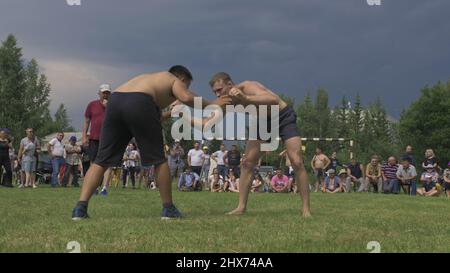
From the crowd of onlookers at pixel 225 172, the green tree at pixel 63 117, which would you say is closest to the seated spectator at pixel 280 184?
the crowd of onlookers at pixel 225 172

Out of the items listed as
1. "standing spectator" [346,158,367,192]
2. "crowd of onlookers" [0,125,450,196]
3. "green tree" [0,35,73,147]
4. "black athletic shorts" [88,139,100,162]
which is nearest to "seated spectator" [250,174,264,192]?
"crowd of onlookers" [0,125,450,196]

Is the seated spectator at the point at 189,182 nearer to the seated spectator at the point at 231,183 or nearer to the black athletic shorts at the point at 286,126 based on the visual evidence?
the seated spectator at the point at 231,183

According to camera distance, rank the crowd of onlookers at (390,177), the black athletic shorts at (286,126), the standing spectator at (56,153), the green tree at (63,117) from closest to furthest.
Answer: the black athletic shorts at (286,126), the standing spectator at (56,153), the crowd of onlookers at (390,177), the green tree at (63,117)

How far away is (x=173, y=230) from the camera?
466cm

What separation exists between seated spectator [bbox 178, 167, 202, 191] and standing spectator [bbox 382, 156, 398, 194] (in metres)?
6.57

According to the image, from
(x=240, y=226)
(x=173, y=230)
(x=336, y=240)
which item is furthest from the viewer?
(x=240, y=226)

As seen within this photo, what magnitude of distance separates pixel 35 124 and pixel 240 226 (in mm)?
49046

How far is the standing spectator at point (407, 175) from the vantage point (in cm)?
1803

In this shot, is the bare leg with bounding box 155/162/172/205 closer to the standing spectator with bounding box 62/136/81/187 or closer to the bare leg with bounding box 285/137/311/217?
the bare leg with bounding box 285/137/311/217

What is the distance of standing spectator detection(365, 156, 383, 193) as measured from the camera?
19.0 m

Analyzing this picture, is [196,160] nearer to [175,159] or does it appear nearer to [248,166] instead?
[175,159]

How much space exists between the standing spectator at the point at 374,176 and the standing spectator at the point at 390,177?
59 centimetres
